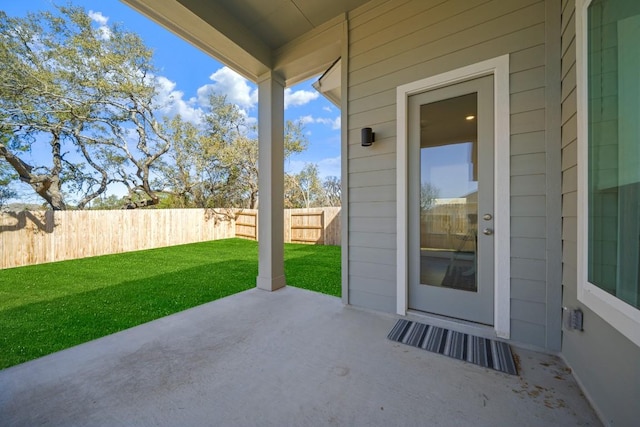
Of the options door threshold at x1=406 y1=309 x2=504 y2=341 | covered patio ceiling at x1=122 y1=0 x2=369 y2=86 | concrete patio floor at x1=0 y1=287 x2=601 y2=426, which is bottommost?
concrete patio floor at x1=0 y1=287 x2=601 y2=426

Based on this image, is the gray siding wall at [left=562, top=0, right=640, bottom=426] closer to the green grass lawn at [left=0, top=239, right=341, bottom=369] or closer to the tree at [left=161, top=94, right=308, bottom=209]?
the green grass lawn at [left=0, top=239, right=341, bottom=369]

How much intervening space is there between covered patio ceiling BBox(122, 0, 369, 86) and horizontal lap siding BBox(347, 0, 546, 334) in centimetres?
34

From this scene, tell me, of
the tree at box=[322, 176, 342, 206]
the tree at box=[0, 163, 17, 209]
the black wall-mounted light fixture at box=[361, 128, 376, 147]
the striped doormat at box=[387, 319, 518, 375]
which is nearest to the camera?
the striped doormat at box=[387, 319, 518, 375]

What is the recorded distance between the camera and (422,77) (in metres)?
2.29

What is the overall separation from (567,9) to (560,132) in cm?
80

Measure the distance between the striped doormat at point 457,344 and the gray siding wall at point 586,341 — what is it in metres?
0.36

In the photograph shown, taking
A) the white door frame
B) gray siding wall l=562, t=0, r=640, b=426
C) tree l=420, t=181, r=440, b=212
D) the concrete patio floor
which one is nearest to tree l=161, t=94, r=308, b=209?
the concrete patio floor

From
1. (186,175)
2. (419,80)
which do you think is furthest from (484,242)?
(186,175)

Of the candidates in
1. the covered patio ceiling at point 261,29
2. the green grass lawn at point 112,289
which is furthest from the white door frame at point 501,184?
the green grass lawn at point 112,289

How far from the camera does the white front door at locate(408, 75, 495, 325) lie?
2059 mm

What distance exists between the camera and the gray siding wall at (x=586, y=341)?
1070 mm

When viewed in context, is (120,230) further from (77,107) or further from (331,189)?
(331,189)

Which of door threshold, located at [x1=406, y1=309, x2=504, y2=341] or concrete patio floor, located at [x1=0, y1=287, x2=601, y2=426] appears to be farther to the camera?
door threshold, located at [x1=406, y1=309, x2=504, y2=341]

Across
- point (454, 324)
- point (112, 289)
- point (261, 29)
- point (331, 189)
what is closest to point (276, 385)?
point (454, 324)
